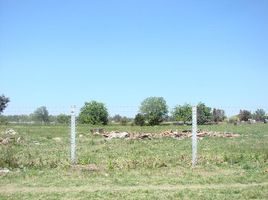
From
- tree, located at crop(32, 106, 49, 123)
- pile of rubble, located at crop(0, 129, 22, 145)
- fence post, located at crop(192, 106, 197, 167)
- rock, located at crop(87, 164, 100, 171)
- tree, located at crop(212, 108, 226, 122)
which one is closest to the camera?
rock, located at crop(87, 164, 100, 171)

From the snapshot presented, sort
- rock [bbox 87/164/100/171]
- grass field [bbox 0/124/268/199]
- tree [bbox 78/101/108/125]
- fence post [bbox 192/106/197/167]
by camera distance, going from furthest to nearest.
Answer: tree [bbox 78/101/108/125] < fence post [bbox 192/106/197/167] < rock [bbox 87/164/100/171] < grass field [bbox 0/124/268/199]

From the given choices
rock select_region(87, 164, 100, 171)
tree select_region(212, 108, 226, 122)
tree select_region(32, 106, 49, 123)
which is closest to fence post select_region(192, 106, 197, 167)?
rock select_region(87, 164, 100, 171)

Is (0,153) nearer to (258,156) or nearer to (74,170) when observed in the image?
(74,170)

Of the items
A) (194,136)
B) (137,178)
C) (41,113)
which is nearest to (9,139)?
(41,113)

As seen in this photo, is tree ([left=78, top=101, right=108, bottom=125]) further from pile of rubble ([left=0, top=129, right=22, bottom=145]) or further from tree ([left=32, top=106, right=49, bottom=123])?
pile of rubble ([left=0, top=129, right=22, bottom=145])

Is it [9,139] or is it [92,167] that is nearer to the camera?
[92,167]

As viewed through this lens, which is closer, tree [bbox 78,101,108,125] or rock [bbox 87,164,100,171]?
rock [bbox 87,164,100,171]

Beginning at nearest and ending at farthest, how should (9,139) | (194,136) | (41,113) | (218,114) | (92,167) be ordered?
(92,167) < (194,136) < (9,139) < (218,114) < (41,113)

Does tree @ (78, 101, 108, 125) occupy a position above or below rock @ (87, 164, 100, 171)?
above

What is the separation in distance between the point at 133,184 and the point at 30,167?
13.1ft

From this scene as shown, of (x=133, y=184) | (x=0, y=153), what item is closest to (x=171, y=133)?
(x=0, y=153)

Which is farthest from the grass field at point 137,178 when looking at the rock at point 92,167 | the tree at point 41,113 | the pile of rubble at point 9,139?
the pile of rubble at point 9,139

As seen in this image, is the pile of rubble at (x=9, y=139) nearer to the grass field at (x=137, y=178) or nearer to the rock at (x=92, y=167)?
the grass field at (x=137, y=178)

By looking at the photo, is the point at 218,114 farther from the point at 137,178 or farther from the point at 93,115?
the point at 93,115
